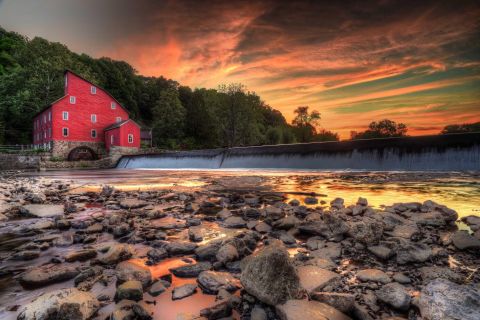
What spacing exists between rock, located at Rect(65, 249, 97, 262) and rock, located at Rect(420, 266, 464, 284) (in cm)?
288

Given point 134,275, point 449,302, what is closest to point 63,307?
point 134,275

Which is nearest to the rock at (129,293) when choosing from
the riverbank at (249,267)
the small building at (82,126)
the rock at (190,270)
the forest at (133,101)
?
the riverbank at (249,267)

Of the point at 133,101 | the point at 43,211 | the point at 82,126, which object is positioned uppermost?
the point at 133,101

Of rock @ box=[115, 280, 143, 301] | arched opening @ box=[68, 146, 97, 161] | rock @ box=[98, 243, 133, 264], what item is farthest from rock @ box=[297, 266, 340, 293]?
arched opening @ box=[68, 146, 97, 161]

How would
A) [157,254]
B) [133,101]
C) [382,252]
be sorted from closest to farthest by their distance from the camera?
1. [382,252]
2. [157,254]
3. [133,101]

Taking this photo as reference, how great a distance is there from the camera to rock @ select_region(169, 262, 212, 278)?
2.11 meters

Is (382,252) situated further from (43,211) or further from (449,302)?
(43,211)

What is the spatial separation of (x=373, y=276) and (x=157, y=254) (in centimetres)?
188

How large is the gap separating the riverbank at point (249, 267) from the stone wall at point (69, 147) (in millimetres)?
37868

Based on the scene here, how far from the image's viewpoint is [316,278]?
1852mm

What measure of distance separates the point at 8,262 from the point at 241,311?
2352 mm

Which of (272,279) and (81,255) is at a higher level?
(272,279)

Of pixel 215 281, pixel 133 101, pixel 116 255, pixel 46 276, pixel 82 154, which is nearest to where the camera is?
pixel 215 281

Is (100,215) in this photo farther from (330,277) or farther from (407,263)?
(407,263)
